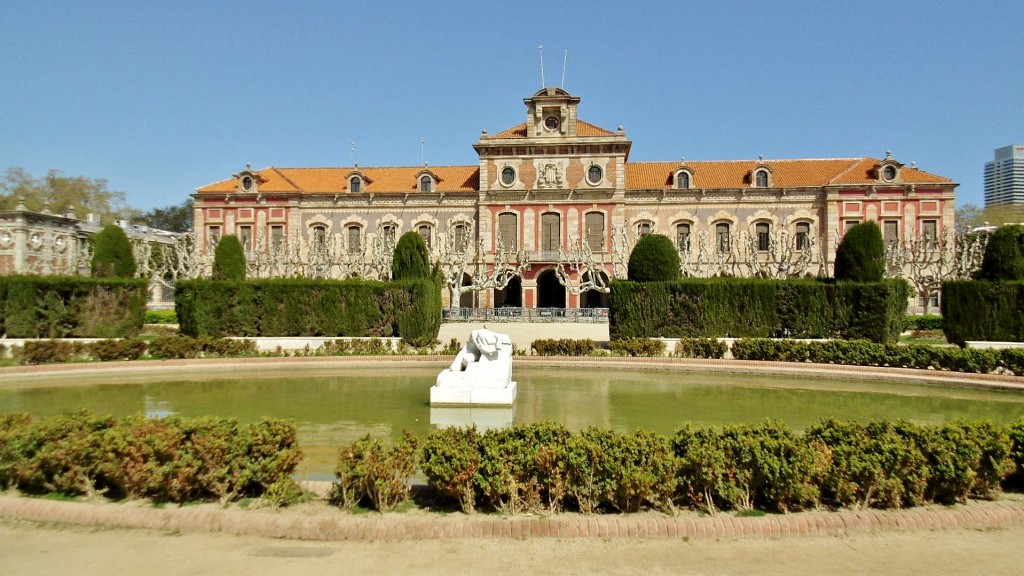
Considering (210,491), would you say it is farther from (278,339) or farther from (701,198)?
(701,198)

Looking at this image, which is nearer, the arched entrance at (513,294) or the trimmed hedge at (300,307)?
the trimmed hedge at (300,307)

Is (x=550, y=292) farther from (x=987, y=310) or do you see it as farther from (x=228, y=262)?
(x=987, y=310)

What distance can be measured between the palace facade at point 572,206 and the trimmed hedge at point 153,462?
30.8m

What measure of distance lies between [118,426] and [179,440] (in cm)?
95

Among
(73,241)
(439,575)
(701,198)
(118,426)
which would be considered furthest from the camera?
(73,241)

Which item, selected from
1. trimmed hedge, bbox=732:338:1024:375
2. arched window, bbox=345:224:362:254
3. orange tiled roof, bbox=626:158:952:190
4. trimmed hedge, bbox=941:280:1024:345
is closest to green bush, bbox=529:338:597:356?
trimmed hedge, bbox=732:338:1024:375

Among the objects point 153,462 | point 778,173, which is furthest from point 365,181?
point 153,462

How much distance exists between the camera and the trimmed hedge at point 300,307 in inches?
810

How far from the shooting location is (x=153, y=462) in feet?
17.2

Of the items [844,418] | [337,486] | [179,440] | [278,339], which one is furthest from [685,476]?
[278,339]

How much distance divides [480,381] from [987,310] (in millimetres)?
17751

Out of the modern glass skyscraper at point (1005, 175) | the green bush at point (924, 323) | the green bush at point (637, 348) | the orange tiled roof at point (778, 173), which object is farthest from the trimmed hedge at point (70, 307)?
the modern glass skyscraper at point (1005, 175)

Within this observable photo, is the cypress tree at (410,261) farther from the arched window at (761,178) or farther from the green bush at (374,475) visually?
the arched window at (761,178)

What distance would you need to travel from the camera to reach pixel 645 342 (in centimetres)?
1658
